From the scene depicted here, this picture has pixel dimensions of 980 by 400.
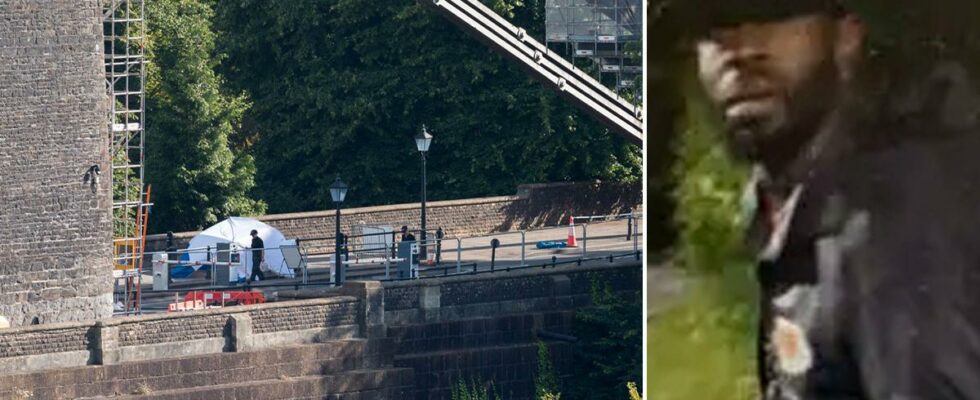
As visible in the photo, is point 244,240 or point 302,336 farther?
point 244,240

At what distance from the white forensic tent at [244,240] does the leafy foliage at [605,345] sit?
4995 mm

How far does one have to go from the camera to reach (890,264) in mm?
4527

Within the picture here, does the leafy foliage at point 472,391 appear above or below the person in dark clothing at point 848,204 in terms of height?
below

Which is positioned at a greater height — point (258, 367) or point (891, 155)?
point (891, 155)

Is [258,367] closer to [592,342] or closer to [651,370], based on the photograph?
[592,342]

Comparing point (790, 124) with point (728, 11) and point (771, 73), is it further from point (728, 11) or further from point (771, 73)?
point (728, 11)

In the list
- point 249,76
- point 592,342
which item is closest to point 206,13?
point 249,76

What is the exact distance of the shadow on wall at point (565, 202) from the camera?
4631cm

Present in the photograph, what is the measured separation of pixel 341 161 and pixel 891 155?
46766 millimetres

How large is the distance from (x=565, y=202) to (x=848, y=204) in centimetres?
4251

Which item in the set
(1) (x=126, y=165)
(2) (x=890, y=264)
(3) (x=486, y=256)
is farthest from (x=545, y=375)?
(2) (x=890, y=264)

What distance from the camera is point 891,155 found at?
4.52 m

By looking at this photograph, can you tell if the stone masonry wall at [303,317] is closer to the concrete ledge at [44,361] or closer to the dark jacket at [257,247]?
the dark jacket at [257,247]

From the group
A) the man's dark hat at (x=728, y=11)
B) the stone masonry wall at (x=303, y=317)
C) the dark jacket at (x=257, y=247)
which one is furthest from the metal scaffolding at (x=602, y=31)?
the man's dark hat at (x=728, y=11)
